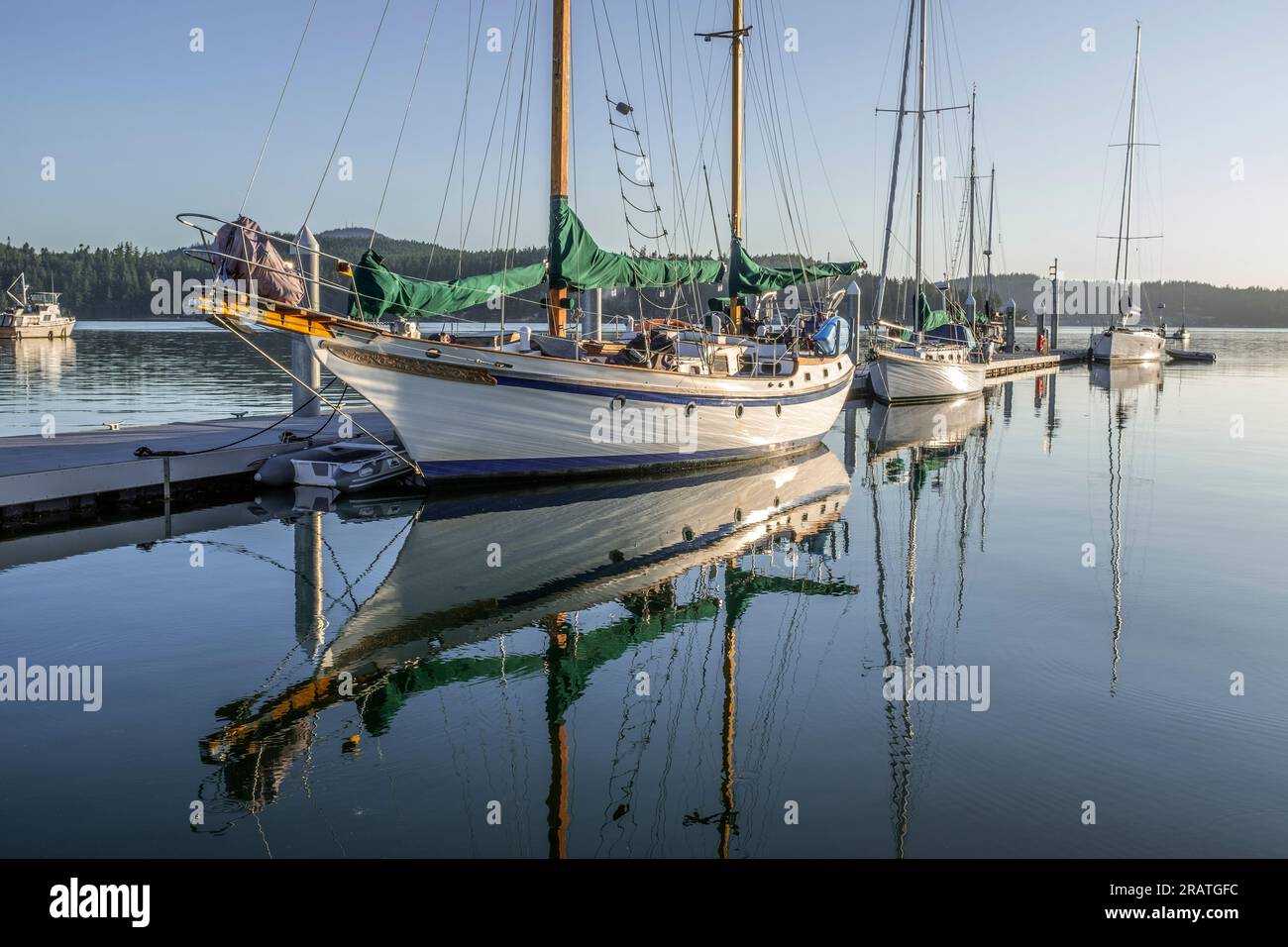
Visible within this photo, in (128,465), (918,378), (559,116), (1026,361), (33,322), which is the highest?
(559,116)

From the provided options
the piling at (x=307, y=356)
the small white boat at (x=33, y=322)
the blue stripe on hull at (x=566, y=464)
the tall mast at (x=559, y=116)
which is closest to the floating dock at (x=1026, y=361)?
the blue stripe on hull at (x=566, y=464)

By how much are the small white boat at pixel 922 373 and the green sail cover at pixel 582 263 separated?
57.9ft

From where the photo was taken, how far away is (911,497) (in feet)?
68.6

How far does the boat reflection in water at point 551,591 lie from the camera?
827 centimetres

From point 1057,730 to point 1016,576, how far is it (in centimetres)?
580

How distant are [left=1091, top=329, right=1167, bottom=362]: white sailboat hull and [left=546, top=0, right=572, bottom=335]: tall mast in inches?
2483

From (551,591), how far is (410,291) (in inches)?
297

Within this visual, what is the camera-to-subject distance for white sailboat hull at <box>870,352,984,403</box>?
1533 inches

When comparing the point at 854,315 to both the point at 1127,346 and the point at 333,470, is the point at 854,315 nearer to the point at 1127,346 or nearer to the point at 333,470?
the point at 333,470

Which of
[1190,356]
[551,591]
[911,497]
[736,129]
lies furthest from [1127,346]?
[551,591]

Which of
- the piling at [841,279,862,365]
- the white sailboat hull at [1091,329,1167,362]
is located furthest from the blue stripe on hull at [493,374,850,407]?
the white sailboat hull at [1091,329,1167,362]
